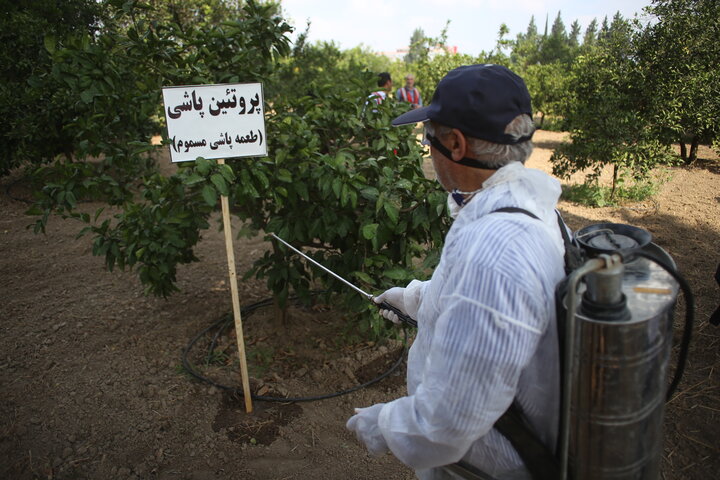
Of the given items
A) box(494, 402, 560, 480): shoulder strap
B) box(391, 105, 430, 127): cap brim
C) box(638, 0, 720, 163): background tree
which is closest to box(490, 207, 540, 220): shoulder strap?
box(391, 105, 430, 127): cap brim

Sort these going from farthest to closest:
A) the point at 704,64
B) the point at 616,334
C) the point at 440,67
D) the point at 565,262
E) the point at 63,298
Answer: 1. the point at 440,67
2. the point at 704,64
3. the point at 63,298
4. the point at 565,262
5. the point at 616,334

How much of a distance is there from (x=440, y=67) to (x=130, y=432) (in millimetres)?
12677

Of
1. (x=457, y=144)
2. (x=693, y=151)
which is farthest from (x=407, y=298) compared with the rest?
(x=693, y=151)

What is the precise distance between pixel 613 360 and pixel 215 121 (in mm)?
2297

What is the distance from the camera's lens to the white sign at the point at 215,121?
2643 mm

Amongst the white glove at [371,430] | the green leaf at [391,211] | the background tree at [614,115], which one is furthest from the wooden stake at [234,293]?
the background tree at [614,115]

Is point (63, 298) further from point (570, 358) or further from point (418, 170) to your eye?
point (570, 358)

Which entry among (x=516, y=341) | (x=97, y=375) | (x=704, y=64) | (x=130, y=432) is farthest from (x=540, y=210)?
(x=704, y=64)

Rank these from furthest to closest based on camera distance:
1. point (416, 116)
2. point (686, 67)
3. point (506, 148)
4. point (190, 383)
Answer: point (686, 67), point (190, 383), point (416, 116), point (506, 148)

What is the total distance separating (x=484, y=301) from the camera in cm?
102

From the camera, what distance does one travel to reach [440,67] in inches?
540

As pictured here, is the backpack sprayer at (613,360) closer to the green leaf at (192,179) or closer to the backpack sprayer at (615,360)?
the backpack sprayer at (615,360)

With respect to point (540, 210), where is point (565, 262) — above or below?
below

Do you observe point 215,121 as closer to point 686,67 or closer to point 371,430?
point 371,430
